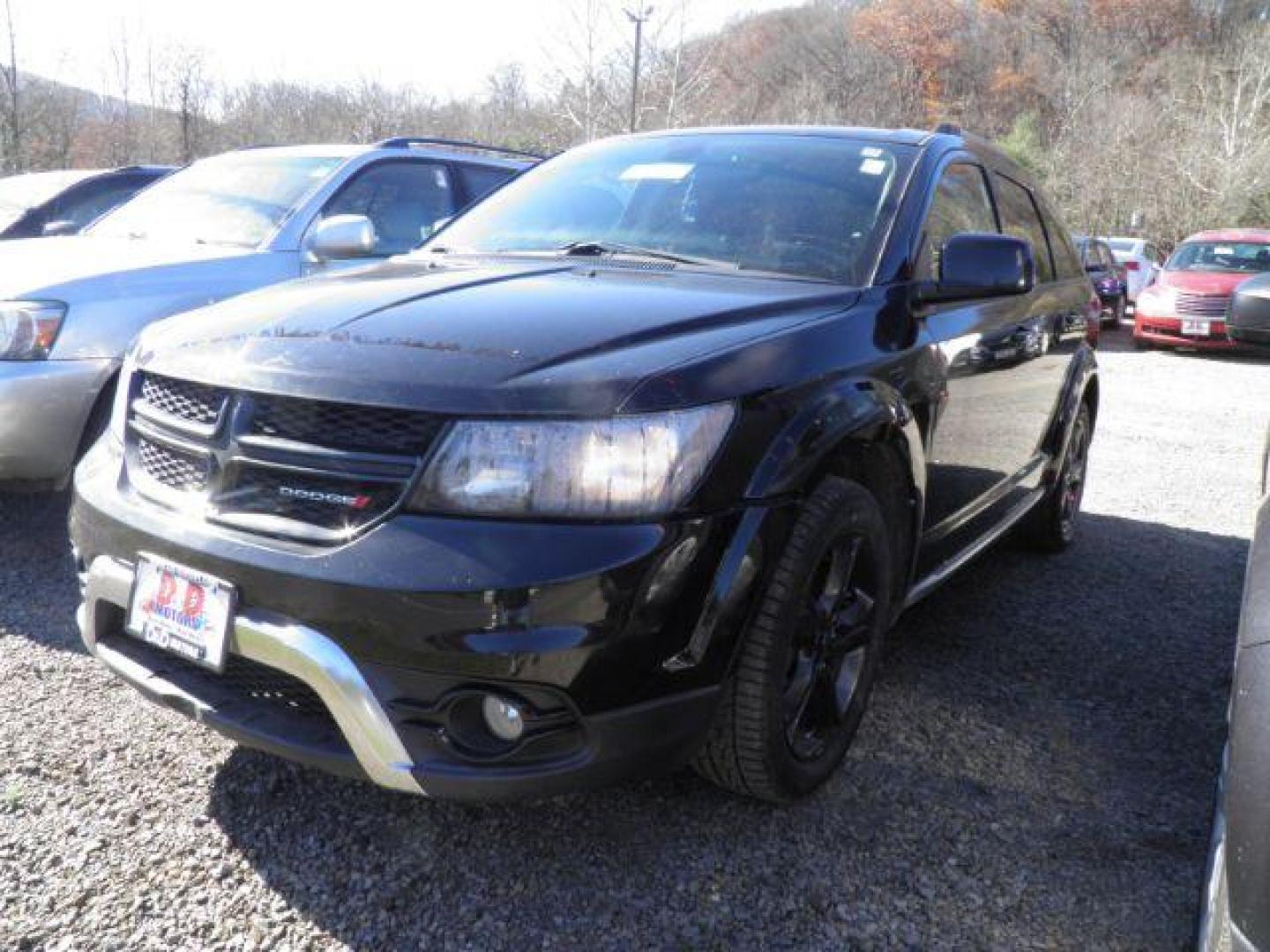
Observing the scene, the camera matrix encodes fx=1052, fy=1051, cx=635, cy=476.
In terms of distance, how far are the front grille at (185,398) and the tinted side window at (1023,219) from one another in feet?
9.01

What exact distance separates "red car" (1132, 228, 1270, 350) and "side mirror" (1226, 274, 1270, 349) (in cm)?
1128

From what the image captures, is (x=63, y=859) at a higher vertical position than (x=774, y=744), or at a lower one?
lower

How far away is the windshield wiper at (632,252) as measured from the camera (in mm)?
2816

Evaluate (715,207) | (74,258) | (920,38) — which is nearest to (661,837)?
(715,207)

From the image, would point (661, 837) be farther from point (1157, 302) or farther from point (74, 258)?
point (1157, 302)

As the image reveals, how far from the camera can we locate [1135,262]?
1888 centimetres

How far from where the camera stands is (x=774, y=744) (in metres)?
2.21

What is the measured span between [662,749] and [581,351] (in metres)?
0.76

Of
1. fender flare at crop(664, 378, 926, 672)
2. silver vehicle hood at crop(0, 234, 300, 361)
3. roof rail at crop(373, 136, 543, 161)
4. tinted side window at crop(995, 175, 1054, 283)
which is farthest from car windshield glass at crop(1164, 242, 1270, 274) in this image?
fender flare at crop(664, 378, 926, 672)

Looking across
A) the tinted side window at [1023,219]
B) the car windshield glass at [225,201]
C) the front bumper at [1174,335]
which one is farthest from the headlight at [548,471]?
the front bumper at [1174,335]

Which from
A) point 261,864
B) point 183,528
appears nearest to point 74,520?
point 183,528

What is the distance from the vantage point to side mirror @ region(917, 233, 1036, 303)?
9.00ft

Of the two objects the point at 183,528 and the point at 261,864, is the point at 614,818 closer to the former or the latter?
the point at 261,864

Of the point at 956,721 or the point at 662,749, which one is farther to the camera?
the point at 956,721
